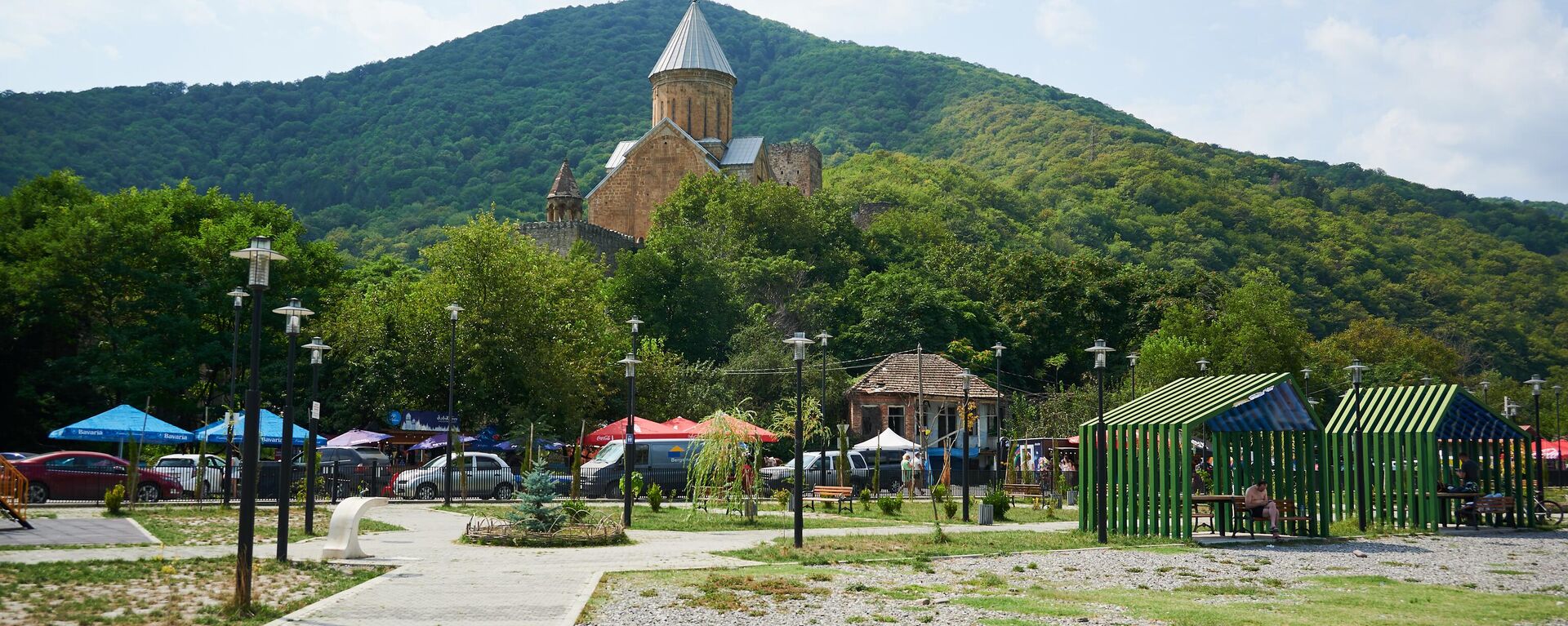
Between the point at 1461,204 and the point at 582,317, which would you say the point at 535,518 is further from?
the point at 1461,204

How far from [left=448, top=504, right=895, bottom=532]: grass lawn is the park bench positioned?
6223mm

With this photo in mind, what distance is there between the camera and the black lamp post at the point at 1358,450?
24.8 metres

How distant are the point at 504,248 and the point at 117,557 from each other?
1167 inches

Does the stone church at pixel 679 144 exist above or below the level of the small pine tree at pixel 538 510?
above

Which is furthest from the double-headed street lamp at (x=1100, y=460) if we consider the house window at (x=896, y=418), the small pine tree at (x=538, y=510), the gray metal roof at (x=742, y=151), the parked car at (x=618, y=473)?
the gray metal roof at (x=742, y=151)

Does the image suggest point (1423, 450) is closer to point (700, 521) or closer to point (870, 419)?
point (700, 521)

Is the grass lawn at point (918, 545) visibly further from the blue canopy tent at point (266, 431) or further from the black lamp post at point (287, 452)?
the blue canopy tent at point (266, 431)

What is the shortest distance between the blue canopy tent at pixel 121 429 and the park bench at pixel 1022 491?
868 inches

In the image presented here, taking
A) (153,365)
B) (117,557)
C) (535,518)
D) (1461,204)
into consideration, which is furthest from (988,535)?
(1461,204)

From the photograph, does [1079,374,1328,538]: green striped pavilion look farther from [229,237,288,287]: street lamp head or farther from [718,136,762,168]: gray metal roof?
[718,136,762,168]: gray metal roof

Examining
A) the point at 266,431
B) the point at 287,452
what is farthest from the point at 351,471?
the point at 287,452

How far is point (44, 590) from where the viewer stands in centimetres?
1280

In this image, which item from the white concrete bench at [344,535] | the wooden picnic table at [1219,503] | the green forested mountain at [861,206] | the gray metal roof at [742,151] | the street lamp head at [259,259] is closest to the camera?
the street lamp head at [259,259]

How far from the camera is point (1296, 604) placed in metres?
13.3
